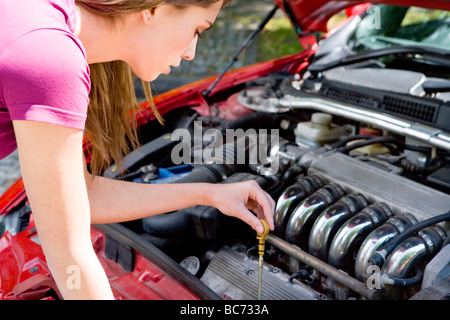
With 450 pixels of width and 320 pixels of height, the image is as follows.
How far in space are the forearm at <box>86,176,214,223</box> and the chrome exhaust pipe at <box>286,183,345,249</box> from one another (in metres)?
0.32

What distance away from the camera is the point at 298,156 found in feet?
5.89

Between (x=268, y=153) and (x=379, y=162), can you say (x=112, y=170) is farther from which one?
(x=379, y=162)

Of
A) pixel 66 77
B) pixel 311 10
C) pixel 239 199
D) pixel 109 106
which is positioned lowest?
pixel 239 199

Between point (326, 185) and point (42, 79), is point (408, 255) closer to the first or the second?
point (326, 185)

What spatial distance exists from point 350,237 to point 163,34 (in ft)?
2.63

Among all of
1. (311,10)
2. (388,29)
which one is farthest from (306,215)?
(388,29)

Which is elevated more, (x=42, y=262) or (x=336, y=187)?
(x=336, y=187)

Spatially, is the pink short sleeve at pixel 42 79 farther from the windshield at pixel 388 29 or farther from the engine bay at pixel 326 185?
the windshield at pixel 388 29

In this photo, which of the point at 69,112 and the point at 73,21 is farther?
the point at 73,21

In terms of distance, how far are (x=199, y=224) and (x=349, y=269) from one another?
1.62ft

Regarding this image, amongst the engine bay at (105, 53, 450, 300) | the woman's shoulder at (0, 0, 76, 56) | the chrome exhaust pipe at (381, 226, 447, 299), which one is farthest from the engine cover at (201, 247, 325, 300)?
the woman's shoulder at (0, 0, 76, 56)

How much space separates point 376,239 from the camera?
1.37 metres

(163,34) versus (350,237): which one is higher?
(163,34)
